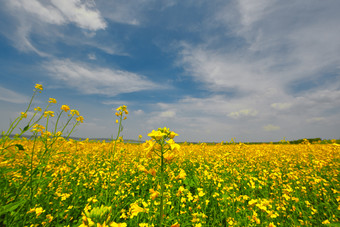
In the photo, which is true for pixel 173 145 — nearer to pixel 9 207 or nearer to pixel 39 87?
pixel 9 207

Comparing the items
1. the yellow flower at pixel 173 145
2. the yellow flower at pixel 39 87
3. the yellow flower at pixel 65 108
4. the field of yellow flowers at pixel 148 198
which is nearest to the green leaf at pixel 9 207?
the field of yellow flowers at pixel 148 198

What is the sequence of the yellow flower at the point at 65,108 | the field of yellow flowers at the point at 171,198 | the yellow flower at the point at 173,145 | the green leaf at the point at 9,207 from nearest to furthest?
the yellow flower at the point at 173,145 < the green leaf at the point at 9,207 < the field of yellow flowers at the point at 171,198 < the yellow flower at the point at 65,108

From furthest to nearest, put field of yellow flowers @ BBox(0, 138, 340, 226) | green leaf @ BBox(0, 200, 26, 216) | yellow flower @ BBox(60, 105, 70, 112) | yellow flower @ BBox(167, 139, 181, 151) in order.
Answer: yellow flower @ BBox(60, 105, 70, 112) < field of yellow flowers @ BBox(0, 138, 340, 226) < green leaf @ BBox(0, 200, 26, 216) < yellow flower @ BBox(167, 139, 181, 151)

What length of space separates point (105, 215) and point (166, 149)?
2.32 feet

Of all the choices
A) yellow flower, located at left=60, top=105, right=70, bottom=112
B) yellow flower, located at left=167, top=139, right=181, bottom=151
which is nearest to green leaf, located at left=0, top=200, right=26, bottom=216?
yellow flower, located at left=60, top=105, right=70, bottom=112

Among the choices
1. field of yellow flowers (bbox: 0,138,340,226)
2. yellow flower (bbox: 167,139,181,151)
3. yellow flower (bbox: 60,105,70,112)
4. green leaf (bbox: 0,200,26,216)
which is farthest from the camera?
yellow flower (bbox: 60,105,70,112)

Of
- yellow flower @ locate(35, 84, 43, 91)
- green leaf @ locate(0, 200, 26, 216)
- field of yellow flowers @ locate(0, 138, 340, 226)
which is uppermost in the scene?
yellow flower @ locate(35, 84, 43, 91)

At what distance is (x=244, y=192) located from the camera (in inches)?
163

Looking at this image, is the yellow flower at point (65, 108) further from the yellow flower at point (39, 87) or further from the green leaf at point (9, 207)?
the green leaf at point (9, 207)

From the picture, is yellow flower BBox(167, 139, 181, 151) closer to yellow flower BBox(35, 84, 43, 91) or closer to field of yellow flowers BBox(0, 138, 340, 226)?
field of yellow flowers BBox(0, 138, 340, 226)

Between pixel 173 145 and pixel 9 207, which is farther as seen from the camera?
pixel 9 207

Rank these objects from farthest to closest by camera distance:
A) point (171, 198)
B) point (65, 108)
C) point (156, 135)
Answer: point (171, 198)
point (65, 108)
point (156, 135)

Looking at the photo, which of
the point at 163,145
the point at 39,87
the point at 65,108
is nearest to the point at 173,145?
the point at 163,145

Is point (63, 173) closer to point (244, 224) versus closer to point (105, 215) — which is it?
point (105, 215)
